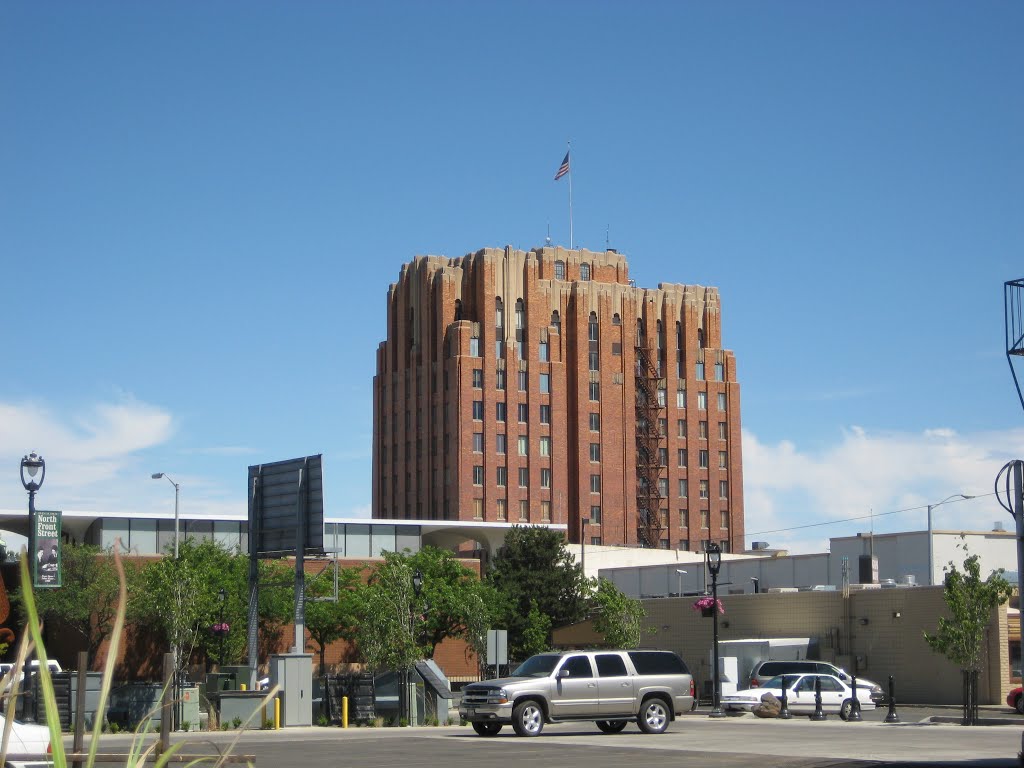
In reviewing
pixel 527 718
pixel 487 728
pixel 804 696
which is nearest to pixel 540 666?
pixel 527 718

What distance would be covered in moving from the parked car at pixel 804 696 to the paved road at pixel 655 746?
17.8 feet

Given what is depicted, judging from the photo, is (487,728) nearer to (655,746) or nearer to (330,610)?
(655,746)

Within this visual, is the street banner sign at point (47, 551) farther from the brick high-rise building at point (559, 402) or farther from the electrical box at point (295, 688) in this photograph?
the brick high-rise building at point (559, 402)

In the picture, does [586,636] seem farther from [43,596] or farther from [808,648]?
[43,596]

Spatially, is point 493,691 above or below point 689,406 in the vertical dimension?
below

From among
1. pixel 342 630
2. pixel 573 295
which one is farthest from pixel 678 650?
pixel 573 295

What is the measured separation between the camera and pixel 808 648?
55094 mm

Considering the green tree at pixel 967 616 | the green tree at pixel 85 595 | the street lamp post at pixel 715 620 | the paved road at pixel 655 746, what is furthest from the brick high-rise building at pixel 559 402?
the paved road at pixel 655 746

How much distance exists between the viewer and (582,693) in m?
30.5

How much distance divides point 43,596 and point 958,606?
45013 mm

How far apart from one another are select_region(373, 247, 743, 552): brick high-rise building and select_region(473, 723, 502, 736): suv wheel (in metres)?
89.2

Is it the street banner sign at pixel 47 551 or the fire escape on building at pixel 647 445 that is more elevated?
the fire escape on building at pixel 647 445

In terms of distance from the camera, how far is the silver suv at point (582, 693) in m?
30.2

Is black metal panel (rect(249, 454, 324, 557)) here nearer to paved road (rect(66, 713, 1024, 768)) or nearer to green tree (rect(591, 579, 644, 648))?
paved road (rect(66, 713, 1024, 768))
